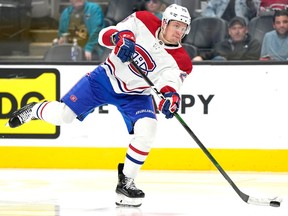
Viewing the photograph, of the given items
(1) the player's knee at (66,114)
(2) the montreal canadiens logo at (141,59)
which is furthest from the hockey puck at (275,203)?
(1) the player's knee at (66,114)

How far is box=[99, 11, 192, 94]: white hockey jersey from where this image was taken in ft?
16.6

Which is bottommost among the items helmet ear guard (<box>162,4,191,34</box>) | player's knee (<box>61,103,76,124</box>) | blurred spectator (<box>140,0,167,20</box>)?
player's knee (<box>61,103,76,124</box>)

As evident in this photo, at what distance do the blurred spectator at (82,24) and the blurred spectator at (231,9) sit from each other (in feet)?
2.55

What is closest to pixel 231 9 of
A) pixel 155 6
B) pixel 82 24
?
pixel 155 6

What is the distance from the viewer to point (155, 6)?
21.8ft

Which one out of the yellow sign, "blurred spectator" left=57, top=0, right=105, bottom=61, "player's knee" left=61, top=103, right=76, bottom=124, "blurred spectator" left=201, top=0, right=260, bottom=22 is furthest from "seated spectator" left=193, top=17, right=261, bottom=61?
"player's knee" left=61, top=103, right=76, bottom=124

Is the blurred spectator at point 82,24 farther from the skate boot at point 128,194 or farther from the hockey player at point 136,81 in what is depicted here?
the skate boot at point 128,194

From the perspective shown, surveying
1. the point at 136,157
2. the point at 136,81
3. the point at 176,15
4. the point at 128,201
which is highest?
the point at 176,15

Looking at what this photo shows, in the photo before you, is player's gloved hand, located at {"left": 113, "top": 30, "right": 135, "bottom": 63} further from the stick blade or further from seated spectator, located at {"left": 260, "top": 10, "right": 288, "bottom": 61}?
seated spectator, located at {"left": 260, "top": 10, "right": 288, "bottom": 61}

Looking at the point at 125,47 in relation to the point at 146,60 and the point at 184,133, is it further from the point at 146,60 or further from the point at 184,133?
the point at 184,133

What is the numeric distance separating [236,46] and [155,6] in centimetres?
65

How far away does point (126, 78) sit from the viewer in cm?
511

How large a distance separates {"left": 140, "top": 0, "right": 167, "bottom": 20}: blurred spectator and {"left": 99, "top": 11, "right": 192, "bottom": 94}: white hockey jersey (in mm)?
1441

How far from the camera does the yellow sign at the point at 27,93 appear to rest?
6.52m
